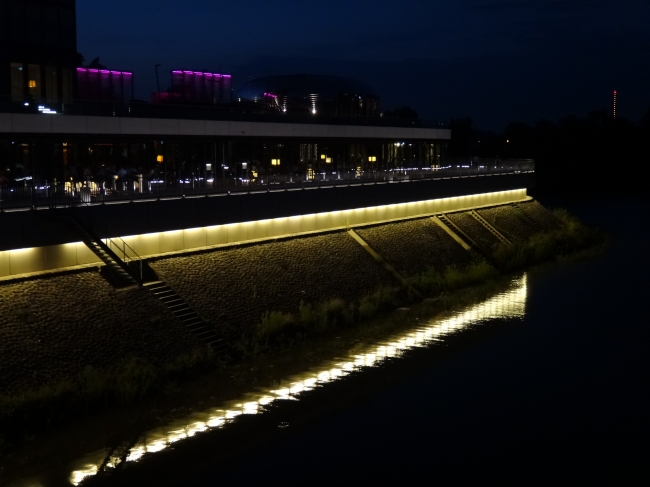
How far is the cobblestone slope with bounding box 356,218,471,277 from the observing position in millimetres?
32781

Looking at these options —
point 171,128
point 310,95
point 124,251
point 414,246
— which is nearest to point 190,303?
point 124,251

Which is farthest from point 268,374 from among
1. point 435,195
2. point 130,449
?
point 435,195

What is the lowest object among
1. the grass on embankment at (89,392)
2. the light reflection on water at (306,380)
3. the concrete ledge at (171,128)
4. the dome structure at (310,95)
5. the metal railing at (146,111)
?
the light reflection on water at (306,380)

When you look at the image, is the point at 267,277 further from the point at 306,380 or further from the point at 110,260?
the point at 306,380

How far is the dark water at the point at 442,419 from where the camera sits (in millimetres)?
14875

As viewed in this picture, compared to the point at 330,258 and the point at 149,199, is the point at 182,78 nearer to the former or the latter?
the point at 330,258

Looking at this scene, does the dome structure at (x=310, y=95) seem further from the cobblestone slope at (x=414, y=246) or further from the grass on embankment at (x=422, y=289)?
the cobblestone slope at (x=414, y=246)

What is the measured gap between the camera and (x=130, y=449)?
51.4 ft

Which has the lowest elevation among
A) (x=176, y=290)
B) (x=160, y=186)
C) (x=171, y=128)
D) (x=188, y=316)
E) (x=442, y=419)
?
(x=442, y=419)

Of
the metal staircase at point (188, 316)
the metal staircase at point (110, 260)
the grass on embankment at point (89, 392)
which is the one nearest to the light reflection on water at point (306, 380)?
the grass on embankment at point (89, 392)

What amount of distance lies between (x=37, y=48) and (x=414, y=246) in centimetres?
1716

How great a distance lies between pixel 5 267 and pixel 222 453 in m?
7.81

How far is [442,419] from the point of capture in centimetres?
1766

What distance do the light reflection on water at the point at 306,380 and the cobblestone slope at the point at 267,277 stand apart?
9.72 feet
